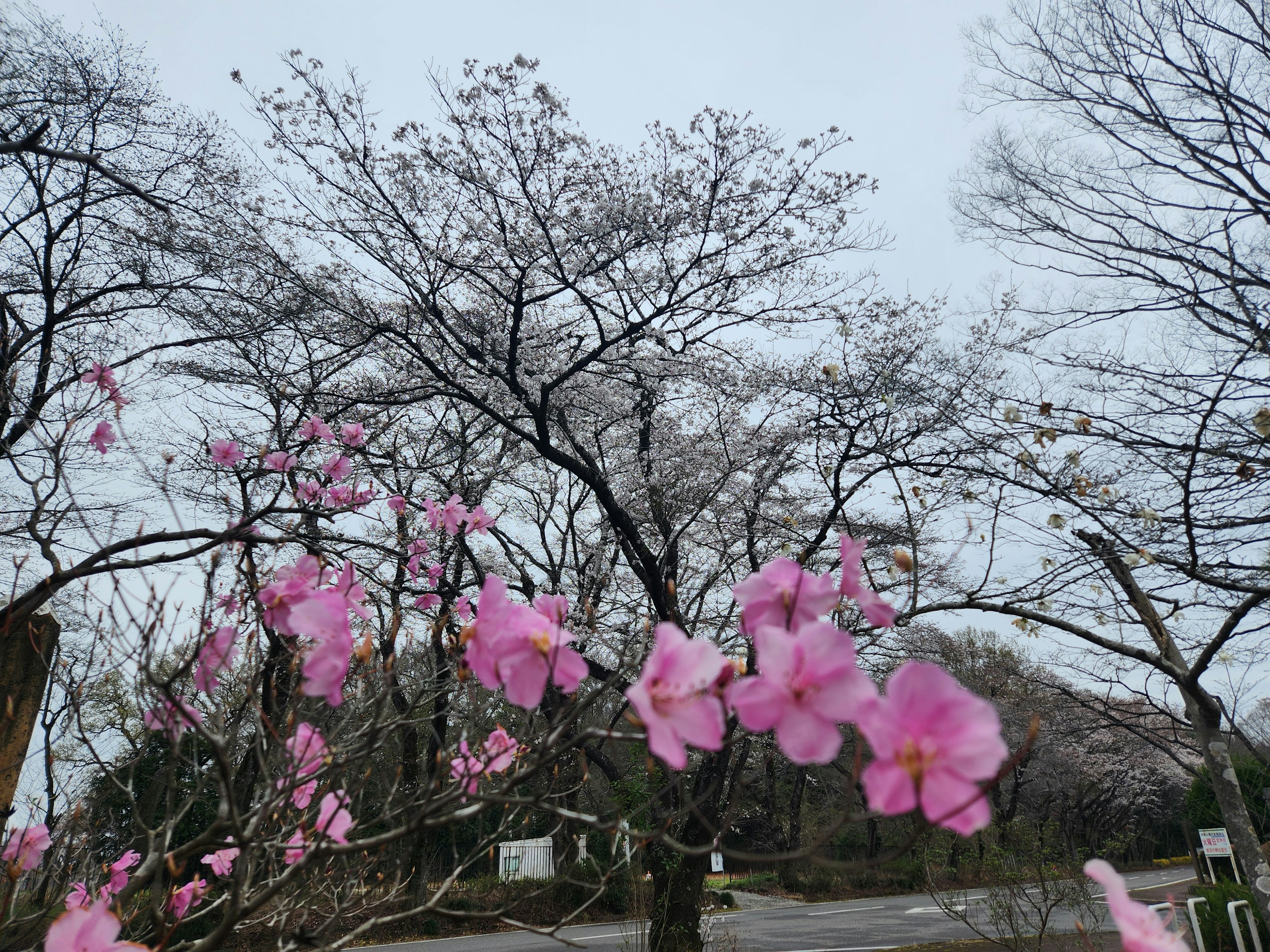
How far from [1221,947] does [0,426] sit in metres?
9.65

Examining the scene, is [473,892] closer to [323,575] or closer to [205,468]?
[205,468]

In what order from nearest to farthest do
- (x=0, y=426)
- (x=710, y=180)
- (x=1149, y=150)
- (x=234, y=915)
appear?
1. (x=234, y=915)
2. (x=0, y=426)
3. (x=1149, y=150)
4. (x=710, y=180)

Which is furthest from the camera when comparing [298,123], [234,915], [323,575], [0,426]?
[298,123]

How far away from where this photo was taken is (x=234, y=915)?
1.05 meters

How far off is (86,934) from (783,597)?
986 mm

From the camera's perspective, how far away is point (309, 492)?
3336 mm

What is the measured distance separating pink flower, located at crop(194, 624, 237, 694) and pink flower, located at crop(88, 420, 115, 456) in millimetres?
2244

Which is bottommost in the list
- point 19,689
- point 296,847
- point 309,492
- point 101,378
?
point 296,847

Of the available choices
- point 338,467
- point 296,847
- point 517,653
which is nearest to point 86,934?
point 296,847

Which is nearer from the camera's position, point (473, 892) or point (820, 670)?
point (820, 670)

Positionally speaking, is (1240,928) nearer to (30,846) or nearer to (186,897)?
(186,897)

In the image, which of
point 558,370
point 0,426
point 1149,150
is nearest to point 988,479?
point 1149,150

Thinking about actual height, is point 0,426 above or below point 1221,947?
above

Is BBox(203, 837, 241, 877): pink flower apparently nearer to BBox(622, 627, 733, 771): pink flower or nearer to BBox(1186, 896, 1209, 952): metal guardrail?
BBox(622, 627, 733, 771): pink flower
